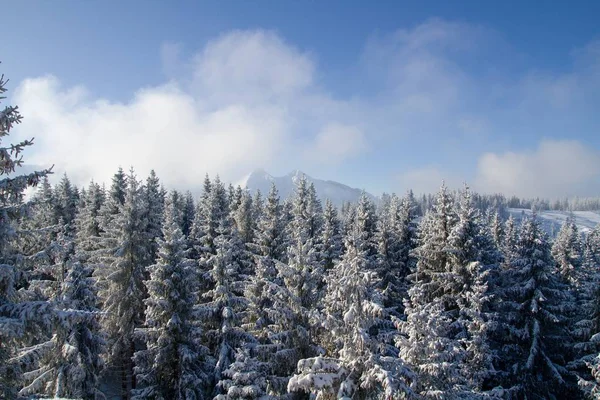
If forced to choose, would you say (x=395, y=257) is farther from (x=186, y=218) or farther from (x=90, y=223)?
(x=90, y=223)

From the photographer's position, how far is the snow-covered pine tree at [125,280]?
2500cm

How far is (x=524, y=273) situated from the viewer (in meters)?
25.9

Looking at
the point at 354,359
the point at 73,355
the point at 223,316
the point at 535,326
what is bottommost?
the point at 535,326

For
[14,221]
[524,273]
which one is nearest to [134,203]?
[14,221]

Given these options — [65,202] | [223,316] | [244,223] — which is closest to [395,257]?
[244,223]

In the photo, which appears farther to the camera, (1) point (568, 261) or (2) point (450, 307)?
(1) point (568, 261)

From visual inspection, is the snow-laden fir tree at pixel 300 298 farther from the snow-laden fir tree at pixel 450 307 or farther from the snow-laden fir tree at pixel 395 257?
the snow-laden fir tree at pixel 395 257

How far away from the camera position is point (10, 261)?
11266 millimetres

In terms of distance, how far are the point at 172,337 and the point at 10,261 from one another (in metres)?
11.1

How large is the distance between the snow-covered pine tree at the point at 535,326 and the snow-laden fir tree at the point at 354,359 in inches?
630

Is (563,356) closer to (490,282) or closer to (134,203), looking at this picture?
(490,282)

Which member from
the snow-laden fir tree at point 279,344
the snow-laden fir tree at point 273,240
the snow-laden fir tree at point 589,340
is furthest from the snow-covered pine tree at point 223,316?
the snow-laden fir tree at point 589,340

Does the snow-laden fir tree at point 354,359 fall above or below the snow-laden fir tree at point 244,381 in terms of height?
above

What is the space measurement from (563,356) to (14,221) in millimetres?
32523
